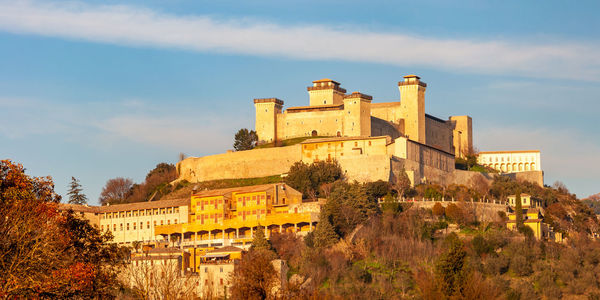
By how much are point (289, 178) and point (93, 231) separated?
163 ft

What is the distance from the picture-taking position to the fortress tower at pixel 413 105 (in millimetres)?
100812

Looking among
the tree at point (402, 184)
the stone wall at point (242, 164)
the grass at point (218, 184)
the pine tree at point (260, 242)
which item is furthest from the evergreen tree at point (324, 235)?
the stone wall at point (242, 164)

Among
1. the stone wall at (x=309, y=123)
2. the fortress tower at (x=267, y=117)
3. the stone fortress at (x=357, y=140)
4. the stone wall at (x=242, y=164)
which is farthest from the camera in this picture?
the fortress tower at (x=267, y=117)

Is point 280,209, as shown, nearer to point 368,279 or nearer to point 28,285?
point 368,279

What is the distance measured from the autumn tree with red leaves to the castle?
65961mm

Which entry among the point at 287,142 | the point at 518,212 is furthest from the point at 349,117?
the point at 518,212

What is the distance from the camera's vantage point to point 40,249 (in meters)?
28.0

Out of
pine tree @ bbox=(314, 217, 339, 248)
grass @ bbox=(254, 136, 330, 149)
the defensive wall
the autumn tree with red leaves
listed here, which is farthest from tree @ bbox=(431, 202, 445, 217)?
the autumn tree with red leaves

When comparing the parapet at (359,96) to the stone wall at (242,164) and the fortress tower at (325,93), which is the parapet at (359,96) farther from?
the stone wall at (242,164)

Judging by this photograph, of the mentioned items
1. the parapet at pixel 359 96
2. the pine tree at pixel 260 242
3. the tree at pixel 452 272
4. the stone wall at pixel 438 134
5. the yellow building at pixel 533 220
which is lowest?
the tree at pixel 452 272

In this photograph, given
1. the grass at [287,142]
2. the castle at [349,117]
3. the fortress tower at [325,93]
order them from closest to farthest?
the grass at [287,142] < the castle at [349,117] < the fortress tower at [325,93]

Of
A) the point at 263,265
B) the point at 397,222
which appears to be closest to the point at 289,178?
the point at 397,222

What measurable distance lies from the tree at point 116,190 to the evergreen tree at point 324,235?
33225 millimetres

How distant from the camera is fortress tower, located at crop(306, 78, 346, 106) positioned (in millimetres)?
103875
